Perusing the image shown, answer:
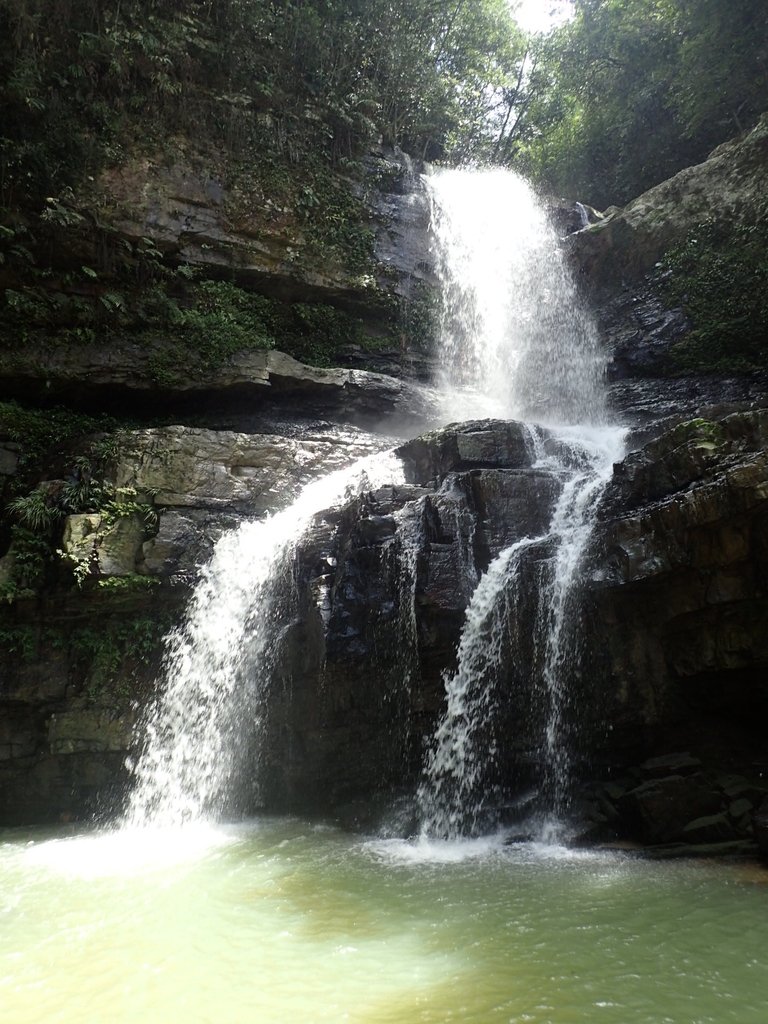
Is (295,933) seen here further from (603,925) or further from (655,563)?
(655,563)

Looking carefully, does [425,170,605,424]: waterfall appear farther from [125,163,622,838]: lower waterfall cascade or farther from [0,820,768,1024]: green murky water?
[0,820,768,1024]: green murky water

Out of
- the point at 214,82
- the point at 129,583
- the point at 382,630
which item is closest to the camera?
the point at 382,630

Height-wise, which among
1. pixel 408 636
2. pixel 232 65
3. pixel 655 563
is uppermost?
pixel 232 65

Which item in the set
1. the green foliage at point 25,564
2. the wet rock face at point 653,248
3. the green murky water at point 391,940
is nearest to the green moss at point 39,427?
the green foliage at point 25,564

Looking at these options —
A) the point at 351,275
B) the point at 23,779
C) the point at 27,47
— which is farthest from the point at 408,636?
the point at 27,47

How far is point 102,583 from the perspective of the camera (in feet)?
34.2

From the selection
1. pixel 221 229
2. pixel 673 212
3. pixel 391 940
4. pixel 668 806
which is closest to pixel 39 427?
pixel 221 229

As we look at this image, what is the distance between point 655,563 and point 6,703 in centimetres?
969

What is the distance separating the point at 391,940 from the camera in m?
4.37

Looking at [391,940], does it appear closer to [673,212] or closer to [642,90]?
[673,212]

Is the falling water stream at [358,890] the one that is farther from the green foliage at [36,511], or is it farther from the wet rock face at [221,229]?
the wet rock face at [221,229]

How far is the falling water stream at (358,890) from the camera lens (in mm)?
3578

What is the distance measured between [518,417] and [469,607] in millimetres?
8602

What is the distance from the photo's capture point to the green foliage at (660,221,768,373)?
45.4 feet
